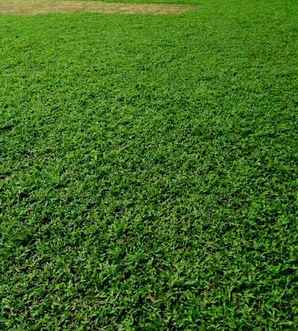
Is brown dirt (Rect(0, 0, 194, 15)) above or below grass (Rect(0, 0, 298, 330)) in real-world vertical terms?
above

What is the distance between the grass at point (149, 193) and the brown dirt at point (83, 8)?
312 cm

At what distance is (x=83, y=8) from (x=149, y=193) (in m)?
6.46

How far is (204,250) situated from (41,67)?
337 cm

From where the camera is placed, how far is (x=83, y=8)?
24.7ft

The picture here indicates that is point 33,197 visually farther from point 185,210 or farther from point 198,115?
point 198,115

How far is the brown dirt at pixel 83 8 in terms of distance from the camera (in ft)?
23.5

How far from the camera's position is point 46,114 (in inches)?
128

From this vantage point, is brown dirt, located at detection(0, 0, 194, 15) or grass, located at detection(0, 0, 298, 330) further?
brown dirt, located at detection(0, 0, 194, 15)

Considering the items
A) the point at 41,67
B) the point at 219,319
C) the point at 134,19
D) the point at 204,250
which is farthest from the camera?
the point at 134,19

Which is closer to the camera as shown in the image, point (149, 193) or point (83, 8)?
point (149, 193)

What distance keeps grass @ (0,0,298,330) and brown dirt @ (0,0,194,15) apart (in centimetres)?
312

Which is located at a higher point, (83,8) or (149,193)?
(83,8)

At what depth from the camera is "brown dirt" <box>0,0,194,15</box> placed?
7152 millimetres

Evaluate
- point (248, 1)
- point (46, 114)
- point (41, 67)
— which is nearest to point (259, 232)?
point (46, 114)
